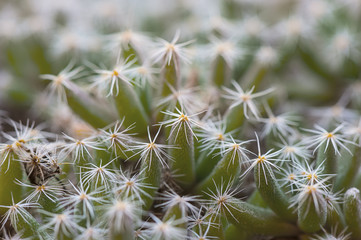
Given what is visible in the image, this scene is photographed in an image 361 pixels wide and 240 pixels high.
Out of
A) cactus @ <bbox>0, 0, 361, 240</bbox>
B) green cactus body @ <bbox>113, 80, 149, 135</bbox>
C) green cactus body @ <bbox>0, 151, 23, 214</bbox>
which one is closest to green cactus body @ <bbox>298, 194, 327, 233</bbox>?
cactus @ <bbox>0, 0, 361, 240</bbox>

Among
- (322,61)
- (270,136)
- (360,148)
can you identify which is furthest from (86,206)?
(322,61)

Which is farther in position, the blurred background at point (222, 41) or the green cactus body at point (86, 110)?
the blurred background at point (222, 41)

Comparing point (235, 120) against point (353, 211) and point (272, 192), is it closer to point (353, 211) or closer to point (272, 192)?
point (272, 192)

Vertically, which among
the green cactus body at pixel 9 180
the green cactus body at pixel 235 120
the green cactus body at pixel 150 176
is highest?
the green cactus body at pixel 235 120

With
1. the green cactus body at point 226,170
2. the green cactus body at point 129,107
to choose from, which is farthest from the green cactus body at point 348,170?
the green cactus body at point 129,107

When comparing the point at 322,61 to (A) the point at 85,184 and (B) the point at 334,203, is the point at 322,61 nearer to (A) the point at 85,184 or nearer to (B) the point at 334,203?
(B) the point at 334,203

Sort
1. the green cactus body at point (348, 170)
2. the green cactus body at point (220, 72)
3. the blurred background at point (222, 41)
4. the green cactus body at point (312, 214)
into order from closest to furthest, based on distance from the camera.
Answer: the green cactus body at point (312, 214) → the green cactus body at point (348, 170) → the green cactus body at point (220, 72) → the blurred background at point (222, 41)

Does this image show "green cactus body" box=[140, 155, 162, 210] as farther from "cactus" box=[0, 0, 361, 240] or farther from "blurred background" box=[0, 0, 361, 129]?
"blurred background" box=[0, 0, 361, 129]

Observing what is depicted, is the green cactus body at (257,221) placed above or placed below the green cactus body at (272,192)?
below

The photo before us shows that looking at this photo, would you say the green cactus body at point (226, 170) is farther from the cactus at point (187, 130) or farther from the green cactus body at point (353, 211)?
the green cactus body at point (353, 211)
